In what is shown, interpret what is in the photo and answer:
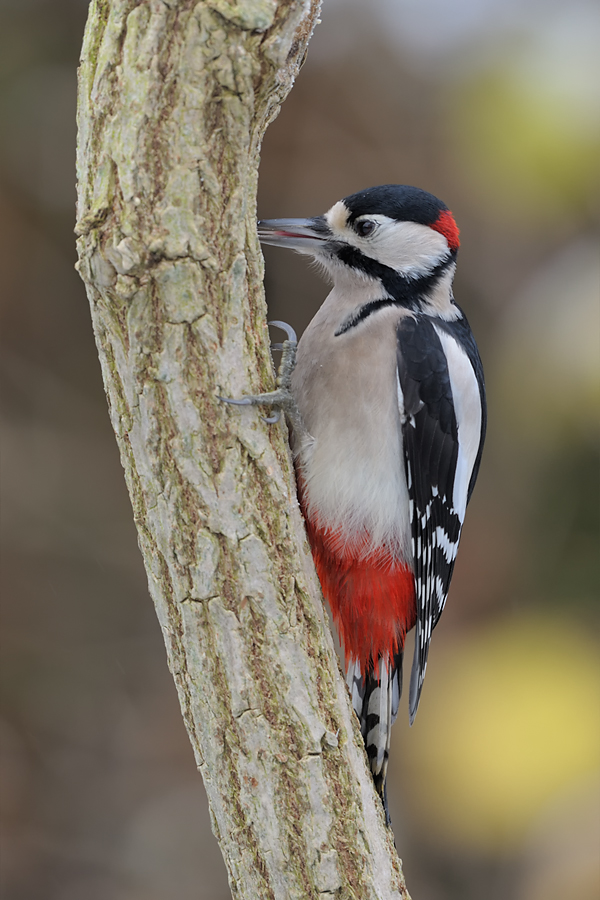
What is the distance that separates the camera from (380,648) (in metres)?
1.84

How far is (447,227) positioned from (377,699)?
105cm

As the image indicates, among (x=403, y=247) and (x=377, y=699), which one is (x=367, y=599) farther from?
(x=403, y=247)

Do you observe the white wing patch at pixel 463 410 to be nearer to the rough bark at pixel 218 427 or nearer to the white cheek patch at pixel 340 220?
the white cheek patch at pixel 340 220

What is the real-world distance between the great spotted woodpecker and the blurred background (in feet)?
5.43

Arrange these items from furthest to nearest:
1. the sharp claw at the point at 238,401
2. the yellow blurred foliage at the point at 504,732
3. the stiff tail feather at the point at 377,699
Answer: the yellow blurred foliage at the point at 504,732 → the stiff tail feather at the point at 377,699 → the sharp claw at the point at 238,401

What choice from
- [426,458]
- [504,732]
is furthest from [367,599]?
[504,732]

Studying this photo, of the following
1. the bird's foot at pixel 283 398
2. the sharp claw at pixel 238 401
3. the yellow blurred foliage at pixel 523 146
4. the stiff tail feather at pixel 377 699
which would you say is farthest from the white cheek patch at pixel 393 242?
the yellow blurred foliage at pixel 523 146

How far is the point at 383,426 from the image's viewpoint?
1694 mm

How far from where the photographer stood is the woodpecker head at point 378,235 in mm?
1820

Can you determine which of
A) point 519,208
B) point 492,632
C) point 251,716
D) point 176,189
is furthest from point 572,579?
point 176,189

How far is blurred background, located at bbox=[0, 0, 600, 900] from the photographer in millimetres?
3350

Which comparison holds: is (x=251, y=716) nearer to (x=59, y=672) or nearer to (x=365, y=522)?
(x=365, y=522)

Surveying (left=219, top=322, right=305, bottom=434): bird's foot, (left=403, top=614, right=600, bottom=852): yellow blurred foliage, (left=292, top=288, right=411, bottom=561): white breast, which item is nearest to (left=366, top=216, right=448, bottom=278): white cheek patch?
(left=292, top=288, right=411, bottom=561): white breast

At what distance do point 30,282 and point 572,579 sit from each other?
271cm
